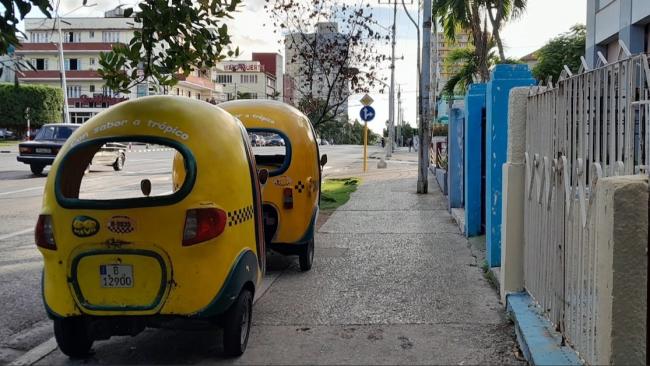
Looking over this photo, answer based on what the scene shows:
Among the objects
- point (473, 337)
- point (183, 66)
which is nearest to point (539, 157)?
point (473, 337)

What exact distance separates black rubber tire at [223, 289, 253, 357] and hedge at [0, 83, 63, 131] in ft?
196

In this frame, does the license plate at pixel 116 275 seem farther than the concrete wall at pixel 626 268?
Yes

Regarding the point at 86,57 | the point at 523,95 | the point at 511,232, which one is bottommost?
the point at 511,232

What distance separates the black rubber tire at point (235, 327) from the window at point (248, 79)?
386ft

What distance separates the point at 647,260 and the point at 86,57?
276 feet

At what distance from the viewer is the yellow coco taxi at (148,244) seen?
453 cm

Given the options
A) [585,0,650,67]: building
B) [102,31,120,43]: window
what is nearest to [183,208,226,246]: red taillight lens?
[585,0,650,67]: building

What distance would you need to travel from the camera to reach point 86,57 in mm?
80250

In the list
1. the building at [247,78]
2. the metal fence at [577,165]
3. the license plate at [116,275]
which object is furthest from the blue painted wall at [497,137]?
the building at [247,78]

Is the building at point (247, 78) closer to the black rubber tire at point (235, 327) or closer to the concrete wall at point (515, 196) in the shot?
the concrete wall at point (515, 196)

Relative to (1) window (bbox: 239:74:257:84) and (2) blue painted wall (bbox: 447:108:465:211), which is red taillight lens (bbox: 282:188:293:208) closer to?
(2) blue painted wall (bbox: 447:108:465:211)

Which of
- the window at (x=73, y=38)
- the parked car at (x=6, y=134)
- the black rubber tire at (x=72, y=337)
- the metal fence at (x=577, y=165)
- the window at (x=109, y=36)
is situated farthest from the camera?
the window at (x=73, y=38)

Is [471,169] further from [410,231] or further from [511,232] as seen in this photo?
[511,232]

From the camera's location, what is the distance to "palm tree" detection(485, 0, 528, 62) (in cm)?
1914
